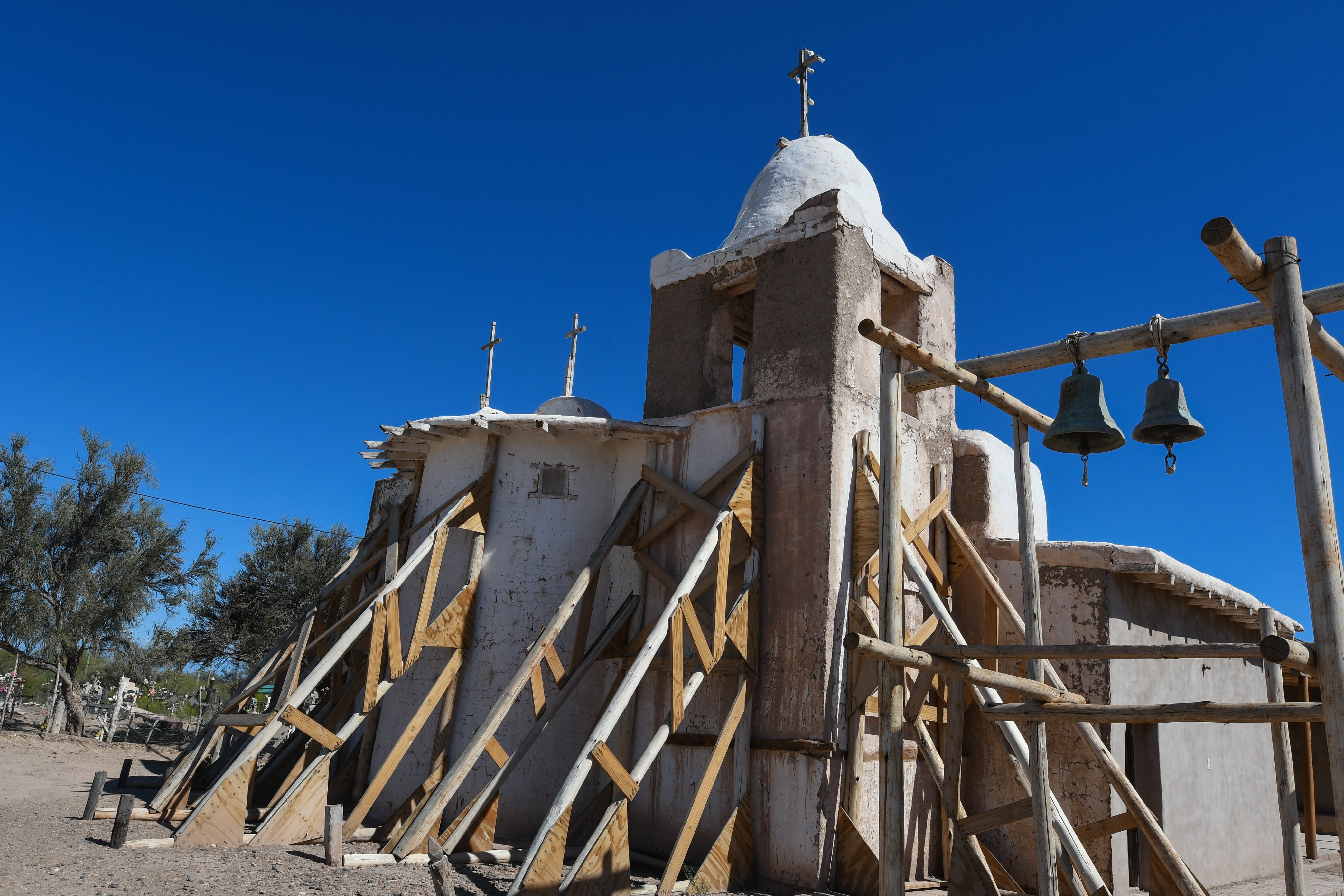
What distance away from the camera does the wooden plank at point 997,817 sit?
264 inches

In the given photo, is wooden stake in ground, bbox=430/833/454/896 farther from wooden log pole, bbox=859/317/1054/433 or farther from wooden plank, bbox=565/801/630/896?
wooden log pole, bbox=859/317/1054/433

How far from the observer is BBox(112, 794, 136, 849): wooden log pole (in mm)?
7961

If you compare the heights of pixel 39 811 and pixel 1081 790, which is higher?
pixel 1081 790

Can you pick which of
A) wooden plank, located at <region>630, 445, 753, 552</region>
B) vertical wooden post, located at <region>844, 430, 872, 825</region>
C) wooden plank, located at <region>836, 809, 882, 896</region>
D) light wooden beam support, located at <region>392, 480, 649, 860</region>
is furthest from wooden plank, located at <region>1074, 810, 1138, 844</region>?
wooden plank, located at <region>630, 445, 753, 552</region>

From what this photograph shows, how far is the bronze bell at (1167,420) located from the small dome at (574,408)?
26.0ft

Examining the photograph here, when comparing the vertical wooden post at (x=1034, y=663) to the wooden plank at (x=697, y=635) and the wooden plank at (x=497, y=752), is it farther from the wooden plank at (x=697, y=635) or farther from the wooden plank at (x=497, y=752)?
the wooden plank at (x=497, y=752)

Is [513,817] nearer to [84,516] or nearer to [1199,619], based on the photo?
[1199,619]

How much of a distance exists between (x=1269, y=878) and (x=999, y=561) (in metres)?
5.02

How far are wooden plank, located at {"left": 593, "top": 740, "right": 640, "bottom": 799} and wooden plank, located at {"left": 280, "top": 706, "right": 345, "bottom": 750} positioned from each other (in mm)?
3042

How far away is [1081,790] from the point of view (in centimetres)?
879

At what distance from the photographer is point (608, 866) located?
7461 mm

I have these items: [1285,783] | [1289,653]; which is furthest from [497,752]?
[1289,653]

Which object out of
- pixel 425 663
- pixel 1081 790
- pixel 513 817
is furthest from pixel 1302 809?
A: pixel 425 663

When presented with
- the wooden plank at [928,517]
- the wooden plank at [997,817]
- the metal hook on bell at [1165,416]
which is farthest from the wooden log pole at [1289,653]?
the wooden plank at [928,517]
